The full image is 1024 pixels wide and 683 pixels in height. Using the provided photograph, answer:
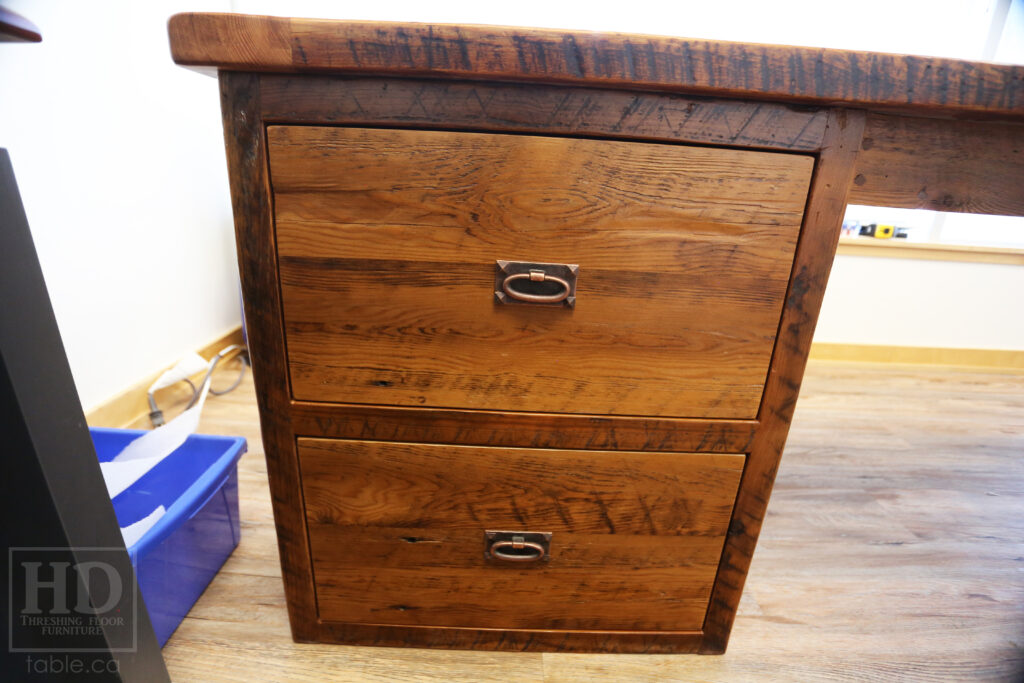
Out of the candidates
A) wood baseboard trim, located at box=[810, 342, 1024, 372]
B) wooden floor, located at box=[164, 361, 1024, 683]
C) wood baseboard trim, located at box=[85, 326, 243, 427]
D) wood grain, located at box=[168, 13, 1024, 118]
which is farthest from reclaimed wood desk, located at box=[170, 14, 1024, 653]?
wood baseboard trim, located at box=[810, 342, 1024, 372]

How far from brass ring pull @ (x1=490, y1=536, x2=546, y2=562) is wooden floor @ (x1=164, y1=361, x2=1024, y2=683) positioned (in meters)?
0.16

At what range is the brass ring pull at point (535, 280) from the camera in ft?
1.50

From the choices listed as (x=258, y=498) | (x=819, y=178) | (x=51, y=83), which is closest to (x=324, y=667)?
(x=258, y=498)

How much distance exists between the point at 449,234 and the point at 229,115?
0.71 feet

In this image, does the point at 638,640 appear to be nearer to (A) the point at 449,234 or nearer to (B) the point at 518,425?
(B) the point at 518,425

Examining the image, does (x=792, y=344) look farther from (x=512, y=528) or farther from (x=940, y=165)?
(x=512, y=528)

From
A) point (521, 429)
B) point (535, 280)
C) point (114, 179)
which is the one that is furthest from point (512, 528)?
point (114, 179)

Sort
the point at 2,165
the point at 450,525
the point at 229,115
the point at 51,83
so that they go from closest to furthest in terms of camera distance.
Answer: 1. the point at 2,165
2. the point at 229,115
3. the point at 450,525
4. the point at 51,83

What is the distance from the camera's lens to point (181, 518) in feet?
1.92

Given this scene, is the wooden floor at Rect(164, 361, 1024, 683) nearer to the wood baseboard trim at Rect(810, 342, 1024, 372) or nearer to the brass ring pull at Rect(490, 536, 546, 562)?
the brass ring pull at Rect(490, 536, 546, 562)

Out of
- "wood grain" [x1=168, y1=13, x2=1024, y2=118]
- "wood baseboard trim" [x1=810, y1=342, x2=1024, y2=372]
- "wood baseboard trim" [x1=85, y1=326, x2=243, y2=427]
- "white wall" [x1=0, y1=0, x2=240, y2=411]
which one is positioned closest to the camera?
"wood grain" [x1=168, y1=13, x2=1024, y2=118]

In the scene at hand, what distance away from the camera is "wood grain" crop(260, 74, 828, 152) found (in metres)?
0.42

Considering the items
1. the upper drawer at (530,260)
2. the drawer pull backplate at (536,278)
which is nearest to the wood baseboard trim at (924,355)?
the upper drawer at (530,260)

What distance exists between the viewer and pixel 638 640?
0.62 meters
